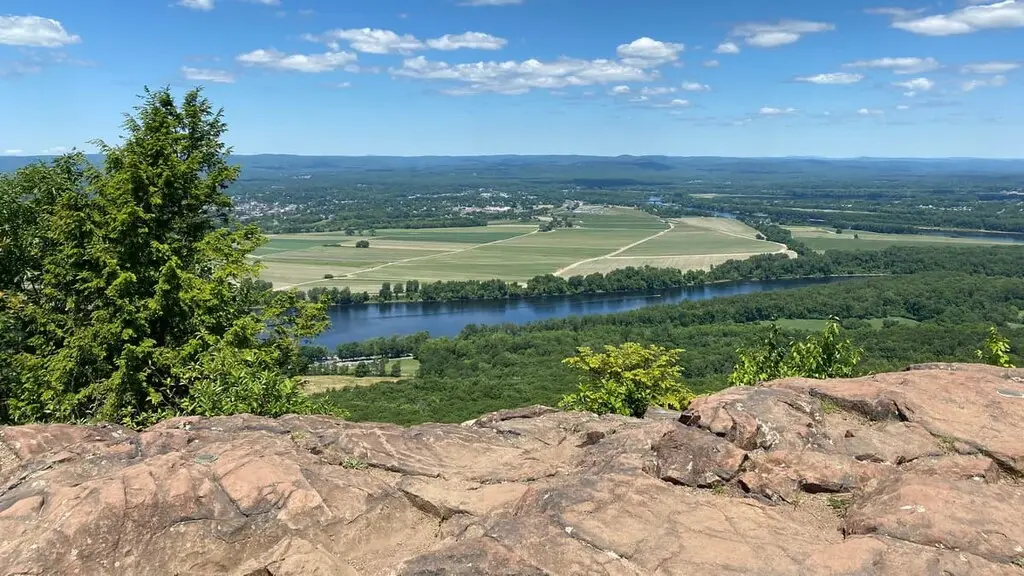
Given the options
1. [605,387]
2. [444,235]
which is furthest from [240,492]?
[444,235]

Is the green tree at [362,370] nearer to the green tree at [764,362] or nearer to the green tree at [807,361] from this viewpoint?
the green tree at [764,362]

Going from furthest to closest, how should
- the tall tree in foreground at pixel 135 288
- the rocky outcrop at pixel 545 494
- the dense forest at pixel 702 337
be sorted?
the dense forest at pixel 702 337
the tall tree in foreground at pixel 135 288
the rocky outcrop at pixel 545 494

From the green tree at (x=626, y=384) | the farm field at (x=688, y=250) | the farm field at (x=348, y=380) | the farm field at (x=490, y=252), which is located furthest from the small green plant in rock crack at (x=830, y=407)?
the farm field at (x=688, y=250)

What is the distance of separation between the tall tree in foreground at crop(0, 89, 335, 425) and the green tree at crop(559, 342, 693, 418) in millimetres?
5376

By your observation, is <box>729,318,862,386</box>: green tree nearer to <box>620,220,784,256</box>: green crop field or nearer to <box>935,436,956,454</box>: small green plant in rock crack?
<box>935,436,956,454</box>: small green plant in rock crack

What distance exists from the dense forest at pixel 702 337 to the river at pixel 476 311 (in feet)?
28.8

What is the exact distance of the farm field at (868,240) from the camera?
463 feet

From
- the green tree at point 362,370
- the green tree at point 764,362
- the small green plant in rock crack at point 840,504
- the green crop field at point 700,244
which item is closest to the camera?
the small green plant in rock crack at point 840,504

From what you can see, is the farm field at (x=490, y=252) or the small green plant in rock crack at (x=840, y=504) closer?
the small green plant in rock crack at (x=840, y=504)

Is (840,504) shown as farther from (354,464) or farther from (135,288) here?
(135,288)

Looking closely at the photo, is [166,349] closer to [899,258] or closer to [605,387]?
[605,387]

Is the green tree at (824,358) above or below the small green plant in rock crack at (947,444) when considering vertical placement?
below

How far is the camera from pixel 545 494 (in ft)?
20.8

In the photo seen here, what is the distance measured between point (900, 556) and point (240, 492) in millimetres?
5955
